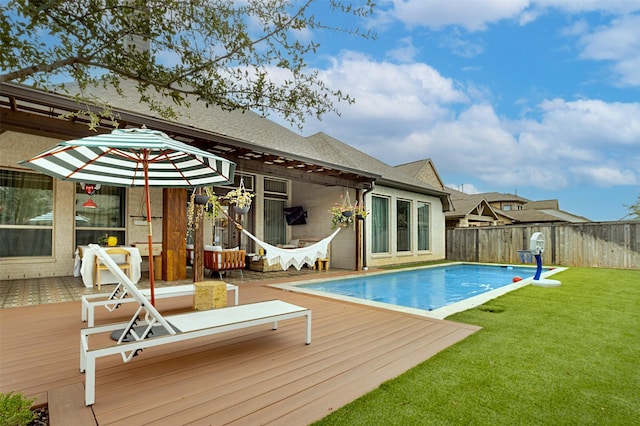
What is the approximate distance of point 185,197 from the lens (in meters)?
7.61

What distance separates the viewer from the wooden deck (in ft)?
7.06

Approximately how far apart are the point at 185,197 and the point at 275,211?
507cm

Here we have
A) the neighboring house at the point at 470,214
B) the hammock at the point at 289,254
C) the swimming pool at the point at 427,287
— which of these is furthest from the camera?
the neighboring house at the point at 470,214

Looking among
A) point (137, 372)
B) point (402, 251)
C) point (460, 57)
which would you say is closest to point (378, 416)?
point (137, 372)

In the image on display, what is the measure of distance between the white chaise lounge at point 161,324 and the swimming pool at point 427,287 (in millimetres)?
2443

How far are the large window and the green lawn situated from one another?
848 centimetres

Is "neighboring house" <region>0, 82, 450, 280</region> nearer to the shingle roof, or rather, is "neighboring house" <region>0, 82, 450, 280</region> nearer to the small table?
the shingle roof

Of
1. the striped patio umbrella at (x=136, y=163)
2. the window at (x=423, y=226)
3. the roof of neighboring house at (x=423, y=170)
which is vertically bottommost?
the window at (x=423, y=226)

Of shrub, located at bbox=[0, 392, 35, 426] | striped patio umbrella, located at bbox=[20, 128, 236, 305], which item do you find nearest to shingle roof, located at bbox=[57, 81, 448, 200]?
striped patio umbrella, located at bbox=[20, 128, 236, 305]

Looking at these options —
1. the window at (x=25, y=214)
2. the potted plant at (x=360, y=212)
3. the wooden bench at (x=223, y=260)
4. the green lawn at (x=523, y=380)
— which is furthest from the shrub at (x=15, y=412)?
the potted plant at (x=360, y=212)

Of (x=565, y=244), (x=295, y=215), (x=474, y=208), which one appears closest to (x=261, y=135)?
(x=295, y=215)

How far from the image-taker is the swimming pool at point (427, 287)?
5.61m

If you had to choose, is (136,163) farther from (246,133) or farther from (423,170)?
(423,170)

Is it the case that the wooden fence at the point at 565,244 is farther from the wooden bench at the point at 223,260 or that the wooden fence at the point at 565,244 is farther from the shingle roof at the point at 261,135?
the wooden bench at the point at 223,260
